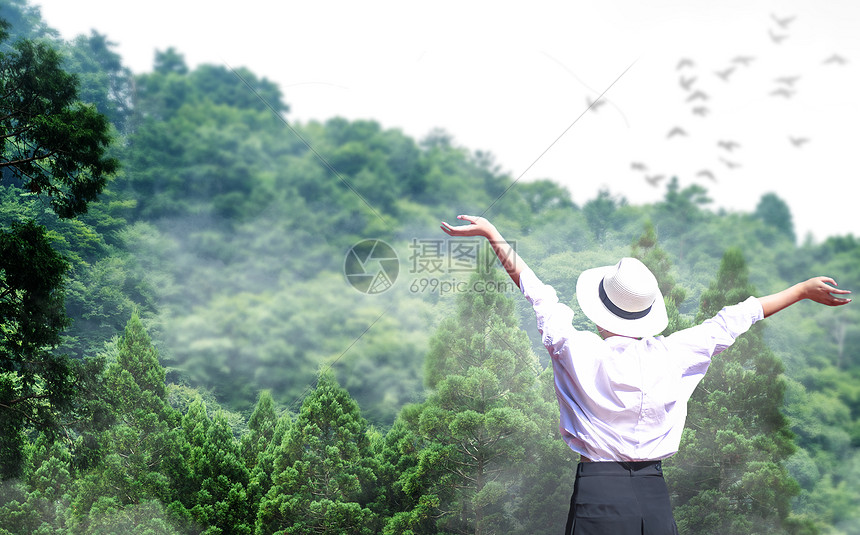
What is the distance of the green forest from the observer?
3525 millimetres

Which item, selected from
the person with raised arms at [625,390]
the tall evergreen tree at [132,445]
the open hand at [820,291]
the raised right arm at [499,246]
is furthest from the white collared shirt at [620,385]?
the tall evergreen tree at [132,445]

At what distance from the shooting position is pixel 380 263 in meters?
4.10

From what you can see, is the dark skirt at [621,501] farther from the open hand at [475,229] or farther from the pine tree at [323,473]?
the pine tree at [323,473]

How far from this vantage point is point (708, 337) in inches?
68.2

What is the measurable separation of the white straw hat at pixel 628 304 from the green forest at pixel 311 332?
6.74ft

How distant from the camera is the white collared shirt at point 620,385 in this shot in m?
1.63

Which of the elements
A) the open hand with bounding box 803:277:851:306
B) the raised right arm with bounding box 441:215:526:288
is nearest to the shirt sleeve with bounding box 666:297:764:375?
the open hand with bounding box 803:277:851:306

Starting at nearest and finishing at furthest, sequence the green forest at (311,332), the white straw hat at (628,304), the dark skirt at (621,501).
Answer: the dark skirt at (621,501), the white straw hat at (628,304), the green forest at (311,332)

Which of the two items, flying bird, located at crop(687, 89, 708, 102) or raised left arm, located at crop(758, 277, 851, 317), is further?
flying bird, located at crop(687, 89, 708, 102)

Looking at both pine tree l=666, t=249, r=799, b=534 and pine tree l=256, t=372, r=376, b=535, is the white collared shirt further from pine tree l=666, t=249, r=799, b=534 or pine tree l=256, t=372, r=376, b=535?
pine tree l=666, t=249, r=799, b=534

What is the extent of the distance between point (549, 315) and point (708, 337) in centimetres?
44

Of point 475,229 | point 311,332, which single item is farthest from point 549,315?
point 311,332

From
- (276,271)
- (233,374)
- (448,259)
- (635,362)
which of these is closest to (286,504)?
(233,374)

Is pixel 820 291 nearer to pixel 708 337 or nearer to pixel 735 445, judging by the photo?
pixel 708 337
